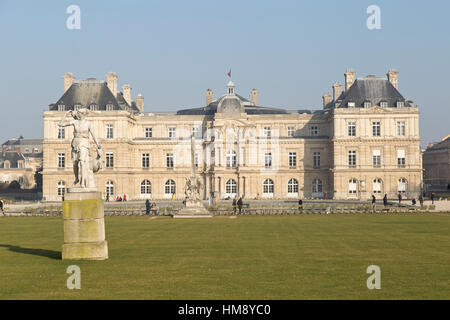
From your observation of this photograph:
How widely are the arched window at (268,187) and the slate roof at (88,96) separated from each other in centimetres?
2266

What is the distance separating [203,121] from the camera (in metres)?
91.1

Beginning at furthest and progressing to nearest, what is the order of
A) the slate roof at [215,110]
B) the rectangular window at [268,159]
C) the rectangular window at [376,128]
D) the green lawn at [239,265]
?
the slate roof at [215,110]
the rectangular window at [268,159]
the rectangular window at [376,128]
the green lawn at [239,265]

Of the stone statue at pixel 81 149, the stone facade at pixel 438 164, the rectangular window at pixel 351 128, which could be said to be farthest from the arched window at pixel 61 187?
the stone facade at pixel 438 164

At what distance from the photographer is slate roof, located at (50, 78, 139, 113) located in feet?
281

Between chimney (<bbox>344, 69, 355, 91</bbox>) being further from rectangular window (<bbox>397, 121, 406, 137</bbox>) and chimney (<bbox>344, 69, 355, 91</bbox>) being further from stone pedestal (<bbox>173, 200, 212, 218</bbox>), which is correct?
stone pedestal (<bbox>173, 200, 212, 218</bbox>)

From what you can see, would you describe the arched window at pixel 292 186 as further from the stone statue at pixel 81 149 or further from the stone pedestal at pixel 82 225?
the stone pedestal at pixel 82 225

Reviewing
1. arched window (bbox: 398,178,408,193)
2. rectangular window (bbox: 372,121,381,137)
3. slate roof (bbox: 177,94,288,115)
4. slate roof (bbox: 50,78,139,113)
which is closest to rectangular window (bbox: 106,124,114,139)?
slate roof (bbox: 50,78,139,113)

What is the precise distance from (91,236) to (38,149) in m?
131

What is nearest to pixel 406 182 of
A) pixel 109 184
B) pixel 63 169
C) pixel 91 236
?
pixel 109 184

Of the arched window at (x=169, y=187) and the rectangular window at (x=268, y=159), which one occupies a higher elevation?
the rectangular window at (x=268, y=159)

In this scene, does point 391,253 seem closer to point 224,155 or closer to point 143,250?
point 143,250

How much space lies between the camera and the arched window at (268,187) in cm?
8550

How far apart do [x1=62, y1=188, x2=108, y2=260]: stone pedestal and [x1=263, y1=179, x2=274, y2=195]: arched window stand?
216ft

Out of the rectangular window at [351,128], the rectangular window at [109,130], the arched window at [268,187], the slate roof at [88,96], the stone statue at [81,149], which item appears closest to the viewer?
the stone statue at [81,149]
